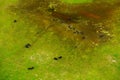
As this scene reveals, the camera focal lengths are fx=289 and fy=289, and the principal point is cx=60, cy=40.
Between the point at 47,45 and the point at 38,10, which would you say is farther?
the point at 38,10

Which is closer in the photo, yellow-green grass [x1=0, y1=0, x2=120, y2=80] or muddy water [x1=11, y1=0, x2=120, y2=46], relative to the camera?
yellow-green grass [x1=0, y1=0, x2=120, y2=80]

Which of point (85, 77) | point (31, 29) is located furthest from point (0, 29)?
point (85, 77)

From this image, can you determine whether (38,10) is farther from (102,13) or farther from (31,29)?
(102,13)

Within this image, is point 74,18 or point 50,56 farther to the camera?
point 74,18

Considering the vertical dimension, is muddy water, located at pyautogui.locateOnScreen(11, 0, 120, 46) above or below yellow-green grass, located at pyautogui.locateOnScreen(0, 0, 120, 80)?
above

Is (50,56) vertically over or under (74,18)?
under

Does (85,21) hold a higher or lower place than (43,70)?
higher

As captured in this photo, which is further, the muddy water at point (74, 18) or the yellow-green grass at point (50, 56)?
the muddy water at point (74, 18)

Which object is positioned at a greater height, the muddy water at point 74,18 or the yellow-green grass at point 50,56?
the muddy water at point 74,18
